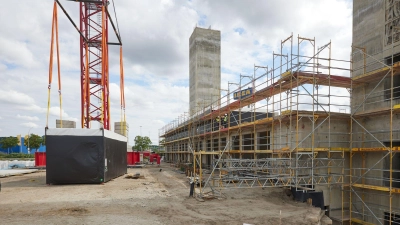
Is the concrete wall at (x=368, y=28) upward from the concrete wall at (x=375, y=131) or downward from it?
upward

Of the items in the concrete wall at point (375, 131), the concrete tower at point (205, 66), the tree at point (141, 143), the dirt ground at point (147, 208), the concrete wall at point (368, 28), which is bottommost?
the tree at point (141, 143)

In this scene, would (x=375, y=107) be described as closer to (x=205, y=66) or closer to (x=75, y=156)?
(x=75, y=156)

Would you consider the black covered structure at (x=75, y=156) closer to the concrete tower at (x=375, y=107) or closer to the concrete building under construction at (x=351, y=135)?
the concrete building under construction at (x=351, y=135)

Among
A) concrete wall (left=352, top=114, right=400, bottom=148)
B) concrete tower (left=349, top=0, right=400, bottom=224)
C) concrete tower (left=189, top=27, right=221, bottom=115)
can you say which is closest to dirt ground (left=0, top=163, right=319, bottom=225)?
concrete tower (left=349, top=0, right=400, bottom=224)

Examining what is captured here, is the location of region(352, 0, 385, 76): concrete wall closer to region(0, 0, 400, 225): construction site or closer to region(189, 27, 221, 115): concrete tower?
region(0, 0, 400, 225): construction site

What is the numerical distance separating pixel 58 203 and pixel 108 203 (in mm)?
2007

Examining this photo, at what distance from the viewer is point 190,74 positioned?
5106 cm

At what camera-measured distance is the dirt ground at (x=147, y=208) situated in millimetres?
8195

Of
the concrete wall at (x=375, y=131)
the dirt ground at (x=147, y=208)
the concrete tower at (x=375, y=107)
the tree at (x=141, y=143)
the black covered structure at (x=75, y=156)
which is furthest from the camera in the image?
the tree at (x=141, y=143)

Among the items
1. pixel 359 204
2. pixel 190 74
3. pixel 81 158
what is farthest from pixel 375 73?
pixel 190 74

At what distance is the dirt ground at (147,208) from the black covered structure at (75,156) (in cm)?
204

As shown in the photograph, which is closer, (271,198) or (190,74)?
(271,198)

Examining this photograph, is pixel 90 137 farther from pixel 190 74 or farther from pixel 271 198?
pixel 190 74

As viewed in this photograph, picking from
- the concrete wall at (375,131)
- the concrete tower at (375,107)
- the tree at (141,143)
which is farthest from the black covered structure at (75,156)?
the tree at (141,143)
